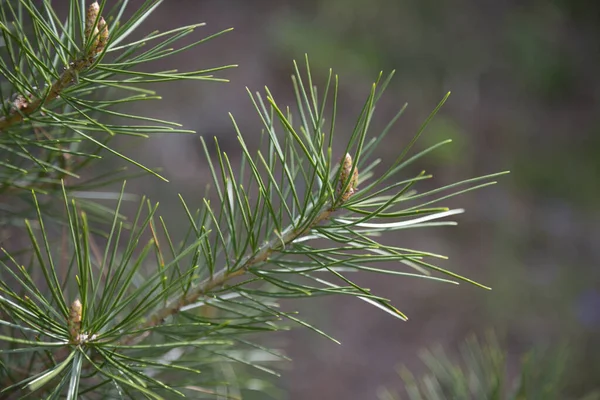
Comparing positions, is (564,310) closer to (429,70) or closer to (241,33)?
(429,70)

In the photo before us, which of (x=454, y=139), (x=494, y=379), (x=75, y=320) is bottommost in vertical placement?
(x=454, y=139)

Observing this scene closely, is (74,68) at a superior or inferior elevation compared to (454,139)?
superior

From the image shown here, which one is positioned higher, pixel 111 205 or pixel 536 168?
pixel 111 205

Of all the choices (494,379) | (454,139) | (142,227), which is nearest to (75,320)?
(142,227)

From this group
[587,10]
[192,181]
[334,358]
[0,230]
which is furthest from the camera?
[587,10]

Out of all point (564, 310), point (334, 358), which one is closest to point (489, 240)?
point (564, 310)

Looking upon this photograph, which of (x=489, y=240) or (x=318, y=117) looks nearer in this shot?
(x=318, y=117)

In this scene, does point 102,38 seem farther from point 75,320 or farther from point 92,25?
point 75,320

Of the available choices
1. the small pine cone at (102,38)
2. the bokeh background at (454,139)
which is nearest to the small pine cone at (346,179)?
the small pine cone at (102,38)
